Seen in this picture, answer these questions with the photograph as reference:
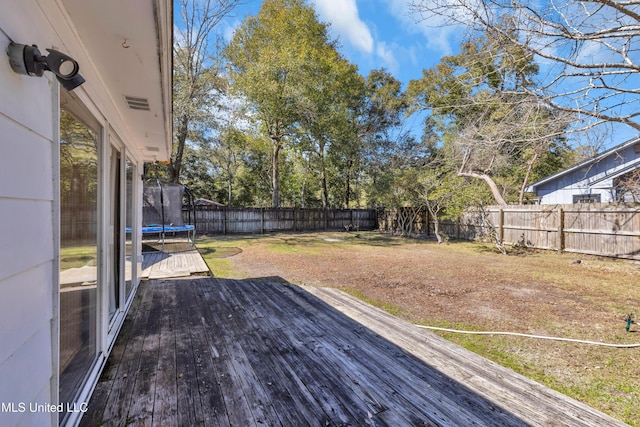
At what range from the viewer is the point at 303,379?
1886mm

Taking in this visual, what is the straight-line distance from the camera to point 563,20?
4191 mm

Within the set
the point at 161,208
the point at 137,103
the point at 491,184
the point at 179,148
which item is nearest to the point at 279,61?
the point at 179,148

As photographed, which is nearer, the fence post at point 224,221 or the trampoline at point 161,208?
the trampoline at point 161,208

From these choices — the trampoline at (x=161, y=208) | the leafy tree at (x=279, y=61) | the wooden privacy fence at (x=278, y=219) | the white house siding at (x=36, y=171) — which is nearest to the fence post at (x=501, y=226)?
the wooden privacy fence at (x=278, y=219)

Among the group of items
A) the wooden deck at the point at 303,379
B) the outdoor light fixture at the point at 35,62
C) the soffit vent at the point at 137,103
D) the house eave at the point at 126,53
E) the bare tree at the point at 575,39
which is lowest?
the wooden deck at the point at 303,379

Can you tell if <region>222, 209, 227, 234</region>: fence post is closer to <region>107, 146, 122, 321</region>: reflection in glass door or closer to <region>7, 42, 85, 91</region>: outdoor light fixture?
<region>107, 146, 122, 321</region>: reflection in glass door

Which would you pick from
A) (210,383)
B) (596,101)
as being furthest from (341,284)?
(596,101)

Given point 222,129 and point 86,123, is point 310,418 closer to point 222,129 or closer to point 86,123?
point 86,123

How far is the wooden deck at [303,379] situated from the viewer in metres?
1.55

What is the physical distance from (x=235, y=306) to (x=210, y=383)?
1486mm

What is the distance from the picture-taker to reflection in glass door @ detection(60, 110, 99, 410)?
1.40m

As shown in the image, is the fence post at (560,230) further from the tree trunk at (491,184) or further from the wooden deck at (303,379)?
the wooden deck at (303,379)

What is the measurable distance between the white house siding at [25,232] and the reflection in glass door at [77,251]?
288 mm

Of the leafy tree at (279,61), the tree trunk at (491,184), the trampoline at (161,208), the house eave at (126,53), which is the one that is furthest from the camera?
the leafy tree at (279,61)
